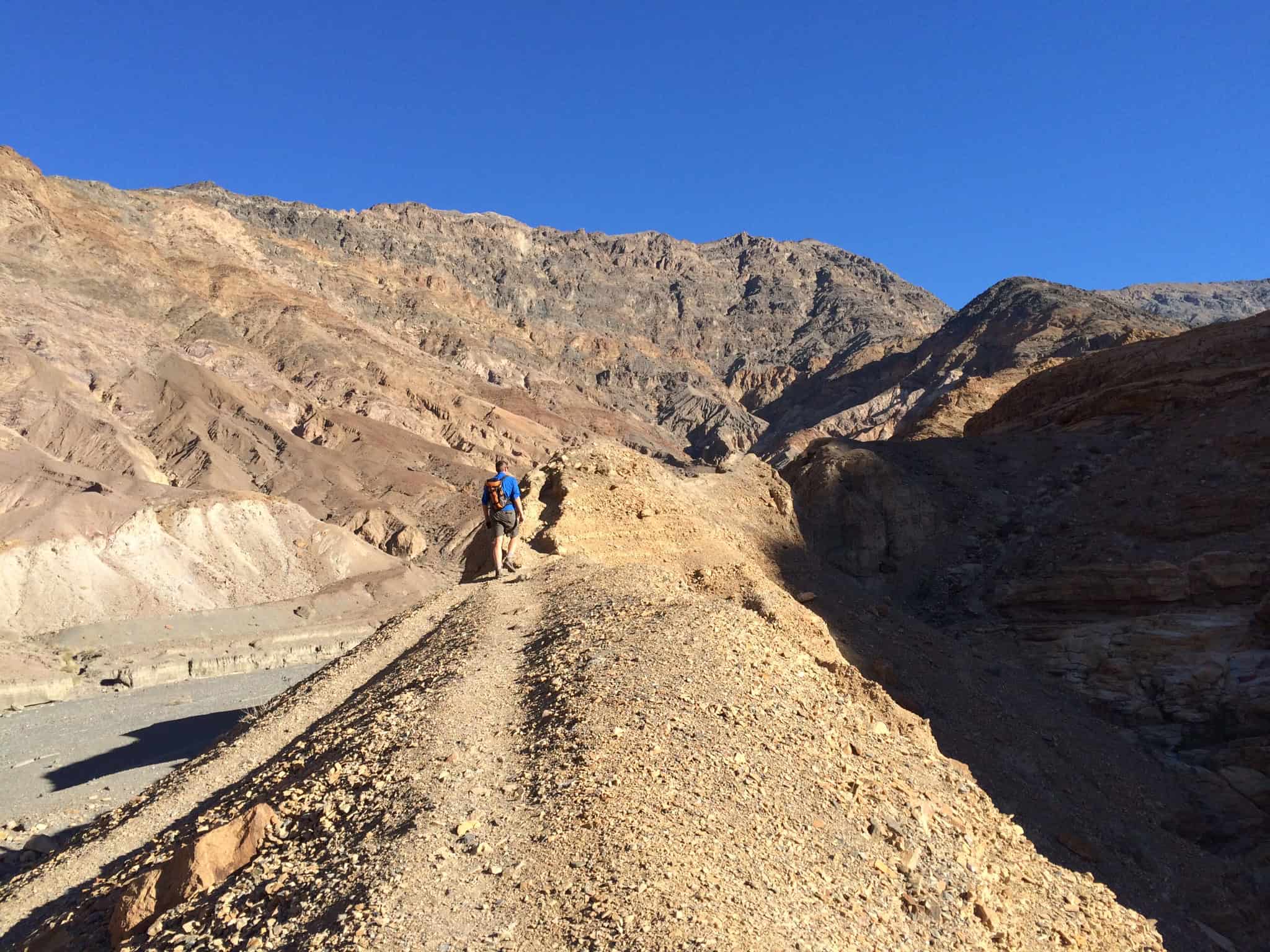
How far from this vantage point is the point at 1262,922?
9586 mm

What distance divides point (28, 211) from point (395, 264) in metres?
44.1

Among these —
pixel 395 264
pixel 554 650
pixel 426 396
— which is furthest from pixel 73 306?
pixel 554 650

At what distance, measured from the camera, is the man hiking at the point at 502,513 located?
1105 centimetres

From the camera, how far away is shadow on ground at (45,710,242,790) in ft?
76.4

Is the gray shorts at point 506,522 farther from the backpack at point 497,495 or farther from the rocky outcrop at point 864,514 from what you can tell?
the rocky outcrop at point 864,514

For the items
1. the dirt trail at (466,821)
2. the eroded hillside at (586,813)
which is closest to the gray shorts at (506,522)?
A: the eroded hillside at (586,813)

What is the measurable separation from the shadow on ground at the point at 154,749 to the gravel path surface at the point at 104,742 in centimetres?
4

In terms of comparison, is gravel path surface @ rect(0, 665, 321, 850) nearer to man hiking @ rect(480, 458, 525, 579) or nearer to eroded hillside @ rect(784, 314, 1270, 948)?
man hiking @ rect(480, 458, 525, 579)

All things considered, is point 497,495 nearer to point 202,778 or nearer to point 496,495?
point 496,495

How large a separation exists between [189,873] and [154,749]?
23846 mm

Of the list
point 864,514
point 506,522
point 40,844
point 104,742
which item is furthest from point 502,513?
point 104,742

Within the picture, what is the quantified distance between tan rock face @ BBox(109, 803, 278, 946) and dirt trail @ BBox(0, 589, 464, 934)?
7.22 feet

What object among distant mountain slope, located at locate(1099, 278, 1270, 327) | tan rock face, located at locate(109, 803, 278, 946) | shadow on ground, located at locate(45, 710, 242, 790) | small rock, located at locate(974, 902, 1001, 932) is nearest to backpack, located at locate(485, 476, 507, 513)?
tan rock face, located at locate(109, 803, 278, 946)

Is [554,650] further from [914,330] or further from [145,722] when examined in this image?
[914,330]
